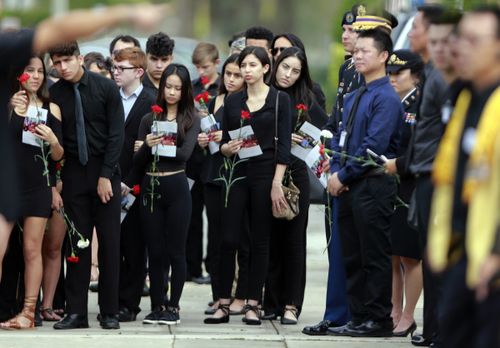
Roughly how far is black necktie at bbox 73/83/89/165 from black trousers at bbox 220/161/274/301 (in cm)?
121

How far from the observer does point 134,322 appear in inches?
437

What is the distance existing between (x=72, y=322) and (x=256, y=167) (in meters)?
1.80

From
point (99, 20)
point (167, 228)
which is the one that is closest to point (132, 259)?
point (167, 228)

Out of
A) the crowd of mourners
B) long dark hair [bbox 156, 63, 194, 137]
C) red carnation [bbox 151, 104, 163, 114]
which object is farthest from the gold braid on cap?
red carnation [bbox 151, 104, 163, 114]

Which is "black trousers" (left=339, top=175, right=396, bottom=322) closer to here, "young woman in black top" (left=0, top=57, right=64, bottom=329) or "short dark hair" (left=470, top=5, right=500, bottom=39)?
"young woman in black top" (left=0, top=57, right=64, bottom=329)

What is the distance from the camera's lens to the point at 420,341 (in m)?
9.77

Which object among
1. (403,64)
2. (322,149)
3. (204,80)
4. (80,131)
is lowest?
(322,149)

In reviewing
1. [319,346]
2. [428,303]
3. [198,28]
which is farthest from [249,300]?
[198,28]

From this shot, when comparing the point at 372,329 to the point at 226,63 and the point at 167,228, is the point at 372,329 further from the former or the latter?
the point at 226,63

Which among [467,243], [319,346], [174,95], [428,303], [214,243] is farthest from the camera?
[214,243]

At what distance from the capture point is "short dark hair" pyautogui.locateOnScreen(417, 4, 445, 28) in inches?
333

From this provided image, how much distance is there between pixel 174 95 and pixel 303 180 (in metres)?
1.23

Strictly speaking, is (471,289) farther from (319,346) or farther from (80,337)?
(80,337)

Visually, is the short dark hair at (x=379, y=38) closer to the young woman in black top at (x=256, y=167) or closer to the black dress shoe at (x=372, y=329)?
the young woman in black top at (x=256, y=167)
